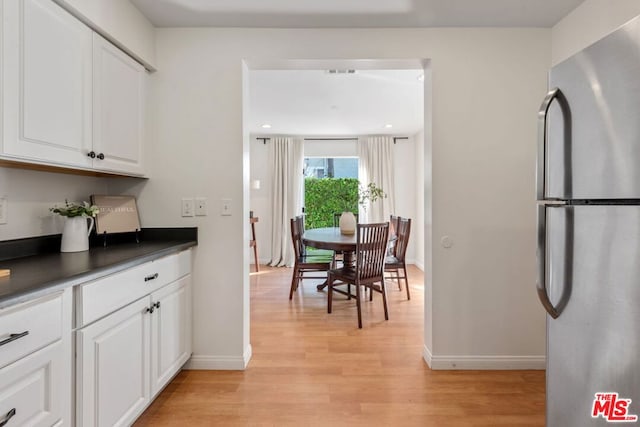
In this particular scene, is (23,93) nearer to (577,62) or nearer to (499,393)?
(577,62)

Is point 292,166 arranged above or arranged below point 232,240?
above

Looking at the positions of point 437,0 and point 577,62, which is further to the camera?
point 437,0

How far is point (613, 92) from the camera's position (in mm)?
878

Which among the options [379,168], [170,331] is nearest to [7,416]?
[170,331]

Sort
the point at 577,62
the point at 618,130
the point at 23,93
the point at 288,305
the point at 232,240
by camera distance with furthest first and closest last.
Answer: the point at 288,305
the point at 232,240
the point at 23,93
the point at 577,62
the point at 618,130

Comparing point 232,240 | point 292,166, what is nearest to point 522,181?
point 232,240

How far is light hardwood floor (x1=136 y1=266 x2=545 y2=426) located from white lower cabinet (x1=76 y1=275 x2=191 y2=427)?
9.7 inches

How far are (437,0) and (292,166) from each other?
13.6 feet

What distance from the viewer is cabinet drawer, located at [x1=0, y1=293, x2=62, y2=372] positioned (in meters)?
0.90

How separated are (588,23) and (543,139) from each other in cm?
146

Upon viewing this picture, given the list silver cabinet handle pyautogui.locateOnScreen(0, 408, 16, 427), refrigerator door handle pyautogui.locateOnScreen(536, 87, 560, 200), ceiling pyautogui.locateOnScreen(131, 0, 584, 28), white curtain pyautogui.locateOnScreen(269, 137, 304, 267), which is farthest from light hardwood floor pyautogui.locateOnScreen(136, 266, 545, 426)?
white curtain pyautogui.locateOnScreen(269, 137, 304, 267)

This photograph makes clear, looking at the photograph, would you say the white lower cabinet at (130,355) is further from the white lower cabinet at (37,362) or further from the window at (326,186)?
the window at (326,186)

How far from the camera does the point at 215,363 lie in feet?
7.13

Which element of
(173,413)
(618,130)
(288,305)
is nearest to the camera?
(618,130)
